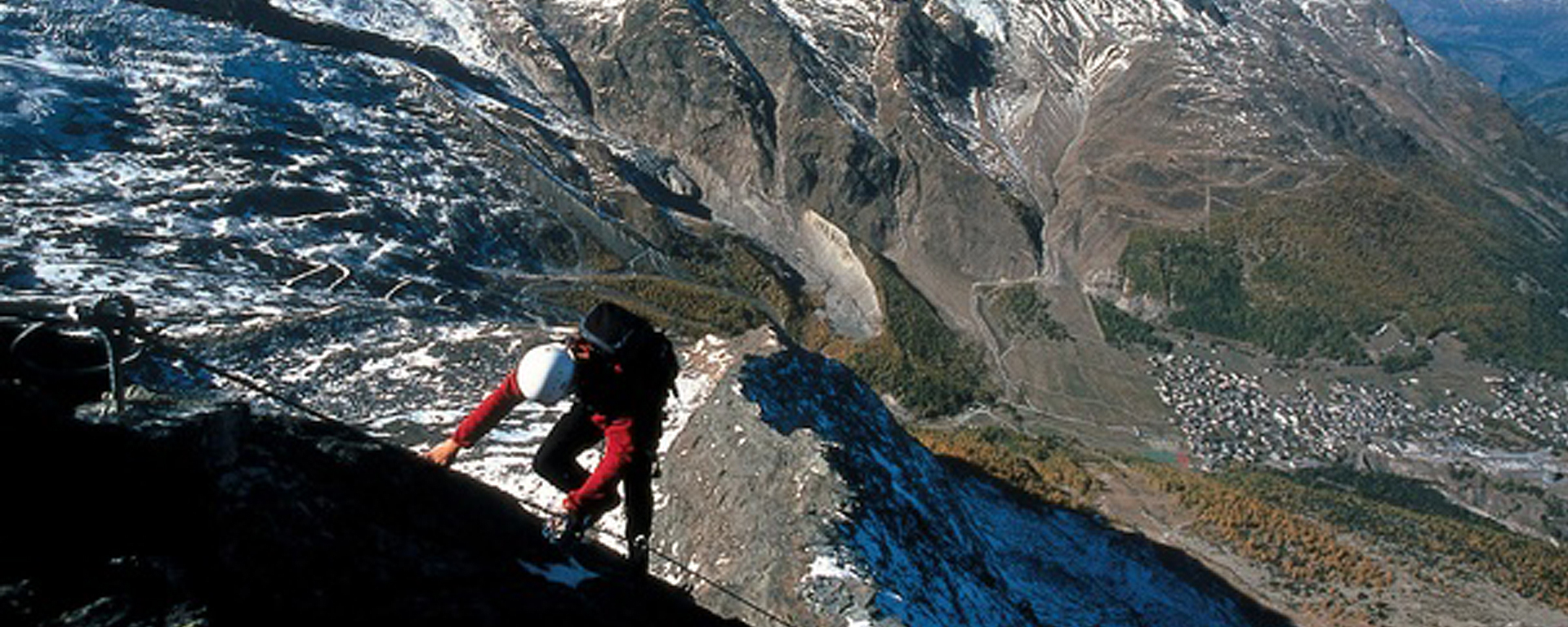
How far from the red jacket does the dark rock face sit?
0.79 metres

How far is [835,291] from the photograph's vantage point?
124250 mm

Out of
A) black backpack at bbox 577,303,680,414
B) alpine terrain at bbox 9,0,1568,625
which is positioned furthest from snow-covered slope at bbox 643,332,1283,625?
black backpack at bbox 577,303,680,414

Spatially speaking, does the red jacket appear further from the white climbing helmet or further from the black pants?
the white climbing helmet

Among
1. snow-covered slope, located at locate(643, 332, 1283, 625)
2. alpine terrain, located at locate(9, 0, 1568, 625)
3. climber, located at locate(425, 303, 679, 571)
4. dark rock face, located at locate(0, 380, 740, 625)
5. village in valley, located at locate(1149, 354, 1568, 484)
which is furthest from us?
village in valley, located at locate(1149, 354, 1568, 484)

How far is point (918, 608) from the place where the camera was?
19375 mm

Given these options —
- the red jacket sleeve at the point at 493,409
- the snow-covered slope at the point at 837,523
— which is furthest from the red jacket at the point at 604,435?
the snow-covered slope at the point at 837,523

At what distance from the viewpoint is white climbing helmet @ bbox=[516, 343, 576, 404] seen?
28.1 ft

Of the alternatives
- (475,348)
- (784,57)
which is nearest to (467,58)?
(784,57)

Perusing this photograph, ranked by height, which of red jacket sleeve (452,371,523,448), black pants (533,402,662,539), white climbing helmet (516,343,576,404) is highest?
white climbing helmet (516,343,576,404)

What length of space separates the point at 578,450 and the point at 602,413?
2.38 feet

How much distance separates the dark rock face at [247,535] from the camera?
18.8 feet

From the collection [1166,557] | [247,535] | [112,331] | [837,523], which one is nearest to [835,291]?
[1166,557]

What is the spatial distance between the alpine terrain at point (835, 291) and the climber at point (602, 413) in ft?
2.55

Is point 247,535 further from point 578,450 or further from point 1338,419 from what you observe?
point 1338,419
